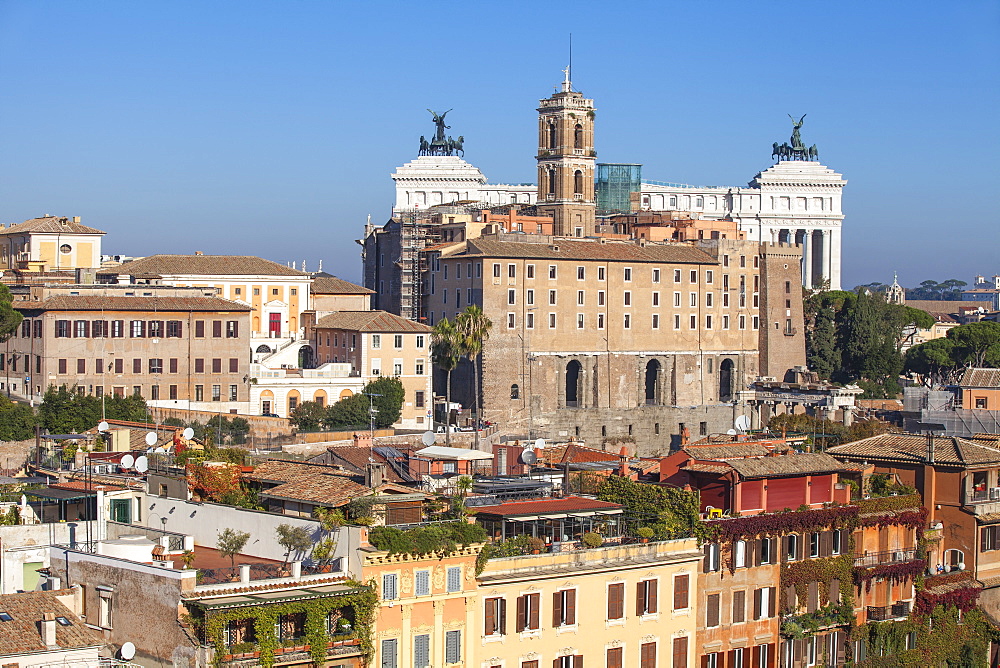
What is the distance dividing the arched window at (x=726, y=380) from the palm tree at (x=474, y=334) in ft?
55.5

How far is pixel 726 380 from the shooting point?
93.2m

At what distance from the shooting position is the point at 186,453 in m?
31.0

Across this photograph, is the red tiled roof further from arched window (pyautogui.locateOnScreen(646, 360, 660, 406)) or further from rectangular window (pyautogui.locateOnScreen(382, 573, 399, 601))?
arched window (pyautogui.locateOnScreen(646, 360, 660, 406))

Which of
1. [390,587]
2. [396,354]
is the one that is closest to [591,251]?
[396,354]

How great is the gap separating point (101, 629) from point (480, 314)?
186 ft

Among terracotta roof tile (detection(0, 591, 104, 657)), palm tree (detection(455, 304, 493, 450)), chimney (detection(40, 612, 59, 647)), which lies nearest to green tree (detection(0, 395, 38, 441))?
palm tree (detection(455, 304, 493, 450))

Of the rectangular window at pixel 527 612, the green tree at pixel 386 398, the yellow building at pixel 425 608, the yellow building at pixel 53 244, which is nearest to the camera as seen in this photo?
the yellow building at pixel 425 608

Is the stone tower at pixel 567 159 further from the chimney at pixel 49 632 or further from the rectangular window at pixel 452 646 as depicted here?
the chimney at pixel 49 632

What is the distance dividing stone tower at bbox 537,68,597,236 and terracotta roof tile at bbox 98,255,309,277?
57.7 feet

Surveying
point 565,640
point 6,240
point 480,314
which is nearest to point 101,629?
point 565,640

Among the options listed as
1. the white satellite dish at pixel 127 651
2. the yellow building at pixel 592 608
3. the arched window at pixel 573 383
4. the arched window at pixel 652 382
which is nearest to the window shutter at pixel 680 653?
the yellow building at pixel 592 608

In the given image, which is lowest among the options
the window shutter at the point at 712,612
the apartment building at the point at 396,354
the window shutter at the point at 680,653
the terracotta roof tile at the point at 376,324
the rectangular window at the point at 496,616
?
the window shutter at the point at 680,653

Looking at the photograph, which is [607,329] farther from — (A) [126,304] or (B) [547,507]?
(B) [547,507]

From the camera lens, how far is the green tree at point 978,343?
323ft
